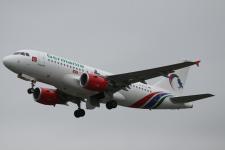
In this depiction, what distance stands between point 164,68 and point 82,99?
35.1ft

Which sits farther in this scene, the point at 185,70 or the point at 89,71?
the point at 185,70

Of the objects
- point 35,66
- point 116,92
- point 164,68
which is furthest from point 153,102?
point 35,66

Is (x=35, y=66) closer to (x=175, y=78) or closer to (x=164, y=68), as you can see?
(x=164, y=68)

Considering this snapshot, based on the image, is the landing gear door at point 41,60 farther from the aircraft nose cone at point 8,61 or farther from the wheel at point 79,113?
the wheel at point 79,113

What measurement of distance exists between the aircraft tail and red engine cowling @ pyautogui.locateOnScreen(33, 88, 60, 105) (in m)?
10.9

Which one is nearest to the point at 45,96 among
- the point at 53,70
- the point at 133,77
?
the point at 53,70

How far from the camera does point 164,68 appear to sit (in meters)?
53.2

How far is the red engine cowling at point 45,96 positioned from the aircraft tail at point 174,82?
10.9 metres

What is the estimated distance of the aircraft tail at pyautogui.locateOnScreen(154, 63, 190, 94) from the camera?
65.1 metres

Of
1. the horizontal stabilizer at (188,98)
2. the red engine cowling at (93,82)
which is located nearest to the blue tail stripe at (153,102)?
the horizontal stabilizer at (188,98)

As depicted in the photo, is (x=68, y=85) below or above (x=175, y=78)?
below

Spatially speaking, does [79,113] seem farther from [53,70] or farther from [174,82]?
[174,82]

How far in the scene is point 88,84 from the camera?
54594 millimetres

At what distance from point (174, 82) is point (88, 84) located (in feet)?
47.7
